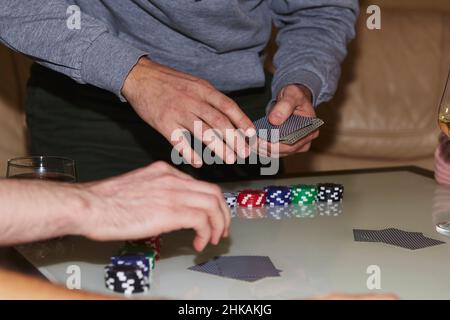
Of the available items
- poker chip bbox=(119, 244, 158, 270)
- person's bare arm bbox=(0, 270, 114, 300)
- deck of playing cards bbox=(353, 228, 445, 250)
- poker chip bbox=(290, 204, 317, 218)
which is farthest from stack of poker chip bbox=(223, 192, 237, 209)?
person's bare arm bbox=(0, 270, 114, 300)

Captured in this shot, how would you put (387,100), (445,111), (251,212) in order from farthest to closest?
1. (387,100)
2. (251,212)
3. (445,111)

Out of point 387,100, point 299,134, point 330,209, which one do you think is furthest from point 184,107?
point 387,100

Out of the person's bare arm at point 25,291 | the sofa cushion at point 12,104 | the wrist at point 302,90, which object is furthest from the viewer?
the sofa cushion at point 12,104

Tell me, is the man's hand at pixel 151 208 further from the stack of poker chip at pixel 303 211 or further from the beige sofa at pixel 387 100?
the beige sofa at pixel 387 100

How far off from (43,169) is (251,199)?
0.43 meters

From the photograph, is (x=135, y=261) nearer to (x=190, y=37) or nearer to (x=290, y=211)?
(x=290, y=211)

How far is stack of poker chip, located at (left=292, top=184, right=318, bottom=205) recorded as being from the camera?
154cm

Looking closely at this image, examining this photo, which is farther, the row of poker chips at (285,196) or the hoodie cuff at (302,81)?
the hoodie cuff at (302,81)

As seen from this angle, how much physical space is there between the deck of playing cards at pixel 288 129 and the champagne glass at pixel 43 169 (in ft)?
1.34

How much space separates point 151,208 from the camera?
3.33 feet

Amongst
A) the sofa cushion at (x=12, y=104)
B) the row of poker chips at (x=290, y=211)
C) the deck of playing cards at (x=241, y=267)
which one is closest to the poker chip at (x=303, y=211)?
the row of poker chips at (x=290, y=211)

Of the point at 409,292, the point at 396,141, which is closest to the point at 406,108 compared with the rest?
the point at 396,141

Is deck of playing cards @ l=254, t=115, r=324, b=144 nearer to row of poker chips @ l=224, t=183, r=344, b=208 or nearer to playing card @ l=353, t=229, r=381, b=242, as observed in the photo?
row of poker chips @ l=224, t=183, r=344, b=208

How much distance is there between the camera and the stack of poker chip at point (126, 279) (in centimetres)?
101
